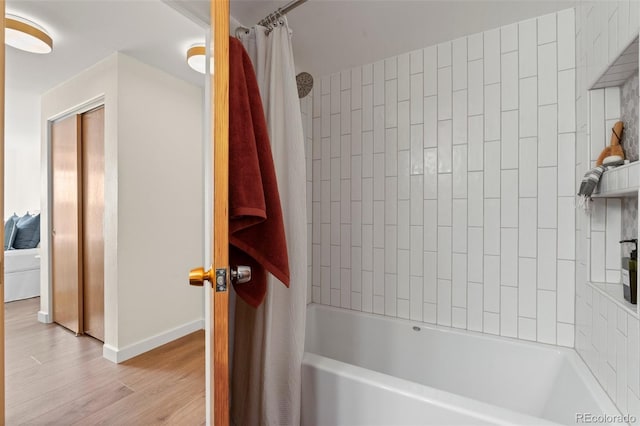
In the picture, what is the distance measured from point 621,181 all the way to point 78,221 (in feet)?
10.4

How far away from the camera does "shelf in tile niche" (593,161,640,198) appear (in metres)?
0.79

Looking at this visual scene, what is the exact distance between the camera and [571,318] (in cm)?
133

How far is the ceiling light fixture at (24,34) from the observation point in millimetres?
1485

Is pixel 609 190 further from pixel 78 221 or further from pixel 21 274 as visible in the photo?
pixel 21 274

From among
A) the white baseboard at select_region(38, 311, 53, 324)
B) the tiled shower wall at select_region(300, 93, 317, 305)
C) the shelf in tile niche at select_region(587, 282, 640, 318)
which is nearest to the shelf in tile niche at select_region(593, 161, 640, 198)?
the shelf in tile niche at select_region(587, 282, 640, 318)

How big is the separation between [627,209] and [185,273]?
248 cm

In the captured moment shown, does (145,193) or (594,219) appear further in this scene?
(145,193)

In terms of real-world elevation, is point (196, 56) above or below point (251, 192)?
above

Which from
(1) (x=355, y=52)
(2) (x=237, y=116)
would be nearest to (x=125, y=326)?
(2) (x=237, y=116)

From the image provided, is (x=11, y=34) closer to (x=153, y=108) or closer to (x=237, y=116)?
(x=153, y=108)

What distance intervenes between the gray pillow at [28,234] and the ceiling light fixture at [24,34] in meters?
1.27

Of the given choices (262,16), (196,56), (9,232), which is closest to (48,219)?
(9,232)

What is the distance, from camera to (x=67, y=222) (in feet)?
7.21

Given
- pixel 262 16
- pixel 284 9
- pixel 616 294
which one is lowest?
pixel 616 294
